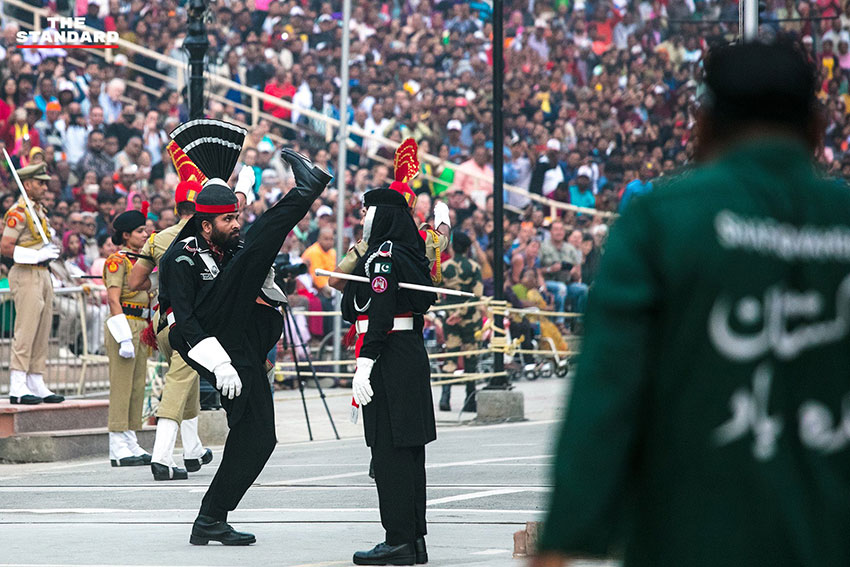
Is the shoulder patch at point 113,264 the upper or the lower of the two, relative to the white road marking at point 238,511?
upper

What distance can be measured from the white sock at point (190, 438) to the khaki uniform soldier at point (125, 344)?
841 millimetres

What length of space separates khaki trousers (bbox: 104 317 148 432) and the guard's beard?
3758 mm

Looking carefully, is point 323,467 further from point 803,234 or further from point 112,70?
point 112,70

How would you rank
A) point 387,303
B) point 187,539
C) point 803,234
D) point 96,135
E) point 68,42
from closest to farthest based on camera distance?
1. point 803,234
2. point 387,303
3. point 187,539
4. point 96,135
5. point 68,42

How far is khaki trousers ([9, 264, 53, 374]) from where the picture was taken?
1395cm

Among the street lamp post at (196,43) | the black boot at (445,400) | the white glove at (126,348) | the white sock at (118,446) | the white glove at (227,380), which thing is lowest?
the white sock at (118,446)

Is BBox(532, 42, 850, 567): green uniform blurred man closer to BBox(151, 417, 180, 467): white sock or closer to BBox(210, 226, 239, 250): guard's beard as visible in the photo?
BBox(210, 226, 239, 250): guard's beard

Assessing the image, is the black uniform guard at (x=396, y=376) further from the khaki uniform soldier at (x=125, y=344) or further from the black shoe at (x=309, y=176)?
the khaki uniform soldier at (x=125, y=344)

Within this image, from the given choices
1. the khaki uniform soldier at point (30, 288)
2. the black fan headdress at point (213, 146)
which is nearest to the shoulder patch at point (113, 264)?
the khaki uniform soldier at point (30, 288)

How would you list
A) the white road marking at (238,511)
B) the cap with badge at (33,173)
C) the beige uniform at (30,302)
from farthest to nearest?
the beige uniform at (30,302) < the cap with badge at (33,173) < the white road marking at (238,511)

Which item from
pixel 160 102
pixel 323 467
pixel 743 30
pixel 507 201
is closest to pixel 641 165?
pixel 507 201

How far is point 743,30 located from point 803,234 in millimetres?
6411

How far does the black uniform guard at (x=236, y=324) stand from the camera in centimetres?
849

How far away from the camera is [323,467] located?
12586 mm
